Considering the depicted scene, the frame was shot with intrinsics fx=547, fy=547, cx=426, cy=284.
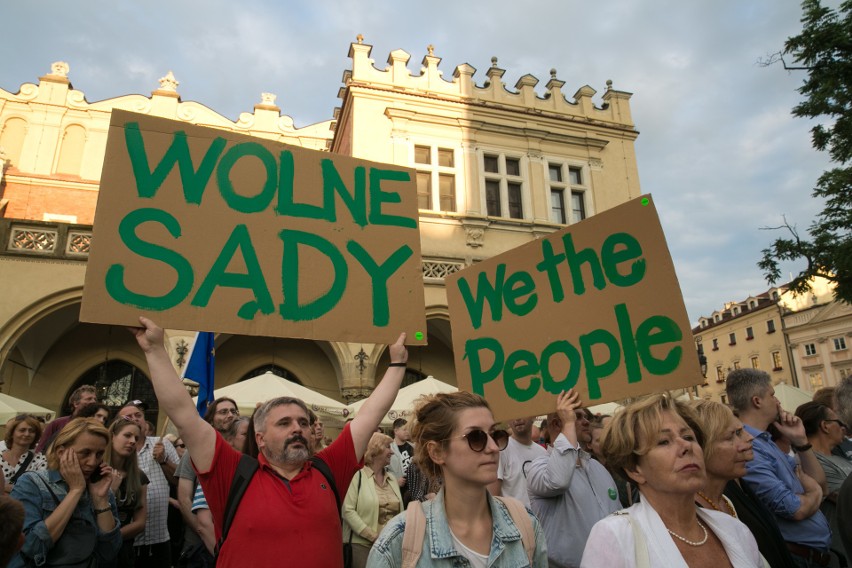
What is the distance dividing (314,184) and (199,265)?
0.82 m

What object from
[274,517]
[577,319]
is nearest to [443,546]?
[274,517]

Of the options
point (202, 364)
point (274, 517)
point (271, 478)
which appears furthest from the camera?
point (202, 364)

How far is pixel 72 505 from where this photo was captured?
2871 millimetres

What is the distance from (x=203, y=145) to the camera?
9.95 feet

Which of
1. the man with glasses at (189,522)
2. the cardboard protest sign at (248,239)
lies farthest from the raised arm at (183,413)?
the man with glasses at (189,522)

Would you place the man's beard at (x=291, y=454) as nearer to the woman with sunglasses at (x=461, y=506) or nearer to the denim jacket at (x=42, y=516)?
the woman with sunglasses at (x=461, y=506)

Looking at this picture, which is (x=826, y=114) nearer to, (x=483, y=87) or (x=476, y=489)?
(x=483, y=87)

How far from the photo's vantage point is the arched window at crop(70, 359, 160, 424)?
13.6m

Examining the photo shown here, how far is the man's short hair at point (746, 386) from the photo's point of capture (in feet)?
11.6

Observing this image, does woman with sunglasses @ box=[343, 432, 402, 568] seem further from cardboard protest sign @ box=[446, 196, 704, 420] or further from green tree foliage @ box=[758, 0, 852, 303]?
green tree foliage @ box=[758, 0, 852, 303]

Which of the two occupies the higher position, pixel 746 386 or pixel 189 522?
pixel 746 386

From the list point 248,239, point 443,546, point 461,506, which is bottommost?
point 443,546

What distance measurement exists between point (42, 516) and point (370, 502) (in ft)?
8.86

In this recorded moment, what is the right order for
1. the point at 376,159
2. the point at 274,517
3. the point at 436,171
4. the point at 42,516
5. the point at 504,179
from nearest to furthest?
the point at 274,517 → the point at 42,516 → the point at 376,159 → the point at 436,171 → the point at 504,179
